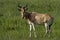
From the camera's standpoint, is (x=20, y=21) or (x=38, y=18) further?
(x=20, y=21)

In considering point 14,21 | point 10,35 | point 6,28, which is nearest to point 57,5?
point 14,21

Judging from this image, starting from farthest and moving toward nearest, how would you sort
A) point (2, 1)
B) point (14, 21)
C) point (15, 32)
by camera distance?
point (2, 1), point (14, 21), point (15, 32)

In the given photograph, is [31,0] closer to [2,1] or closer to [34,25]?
[2,1]

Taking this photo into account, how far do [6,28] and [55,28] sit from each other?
2757 mm

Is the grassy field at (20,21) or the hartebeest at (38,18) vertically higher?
the hartebeest at (38,18)

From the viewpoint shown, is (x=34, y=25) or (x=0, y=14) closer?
(x=34, y=25)

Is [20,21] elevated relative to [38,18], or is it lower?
lower

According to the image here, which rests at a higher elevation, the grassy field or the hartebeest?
the hartebeest

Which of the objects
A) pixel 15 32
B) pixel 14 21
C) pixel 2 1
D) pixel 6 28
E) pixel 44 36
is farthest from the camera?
pixel 2 1

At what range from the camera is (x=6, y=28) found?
52.7 feet

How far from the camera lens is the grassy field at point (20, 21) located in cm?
1428

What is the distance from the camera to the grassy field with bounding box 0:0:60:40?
14280 millimetres

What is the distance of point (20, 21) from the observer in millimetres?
17453

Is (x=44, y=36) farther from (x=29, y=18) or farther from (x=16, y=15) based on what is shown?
(x=16, y=15)
